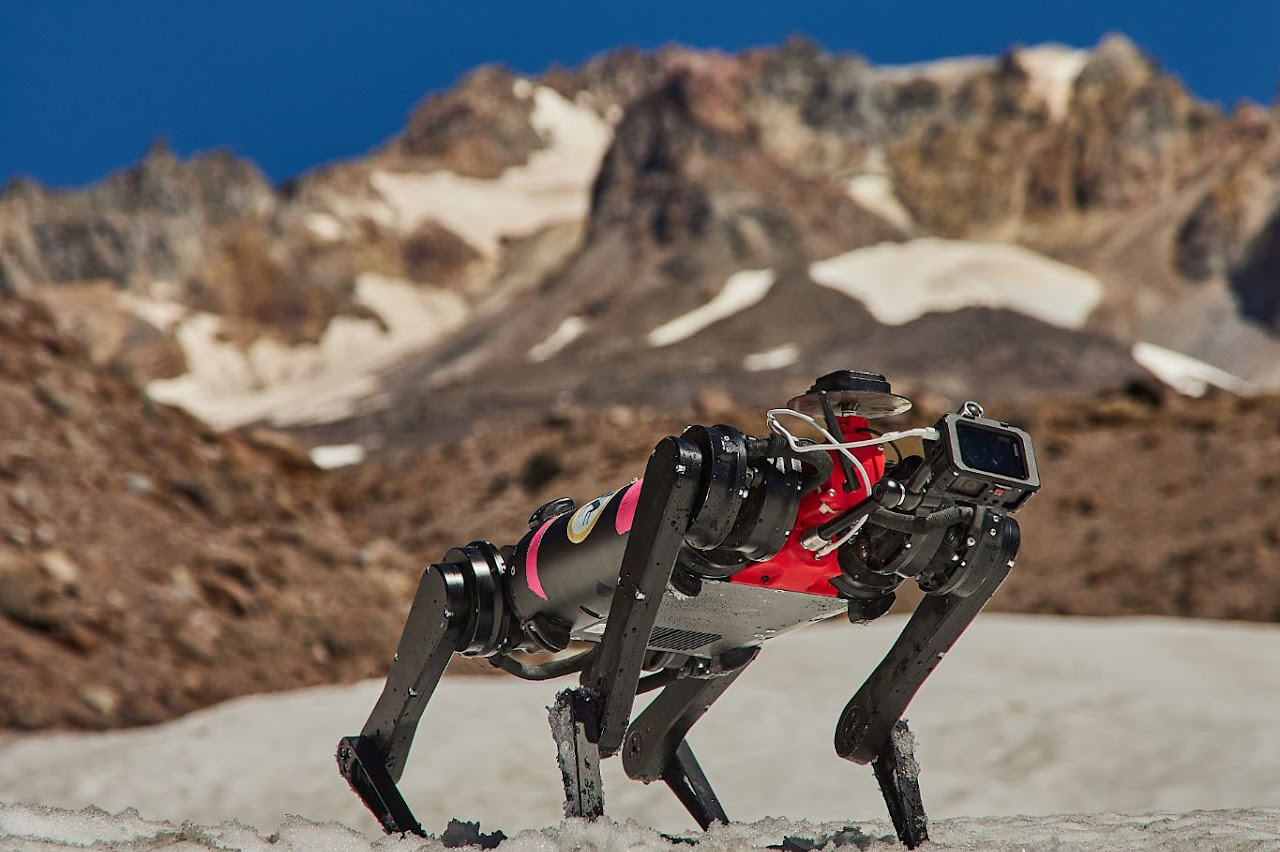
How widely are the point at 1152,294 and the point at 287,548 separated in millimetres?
65253

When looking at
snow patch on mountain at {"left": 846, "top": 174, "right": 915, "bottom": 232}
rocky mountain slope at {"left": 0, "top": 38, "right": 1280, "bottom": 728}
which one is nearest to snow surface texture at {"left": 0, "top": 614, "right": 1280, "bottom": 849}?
rocky mountain slope at {"left": 0, "top": 38, "right": 1280, "bottom": 728}

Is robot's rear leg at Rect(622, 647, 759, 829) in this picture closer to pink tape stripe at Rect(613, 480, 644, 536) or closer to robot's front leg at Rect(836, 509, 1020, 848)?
robot's front leg at Rect(836, 509, 1020, 848)

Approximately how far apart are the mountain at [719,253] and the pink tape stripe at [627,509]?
4044 cm

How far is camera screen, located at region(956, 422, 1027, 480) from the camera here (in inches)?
169

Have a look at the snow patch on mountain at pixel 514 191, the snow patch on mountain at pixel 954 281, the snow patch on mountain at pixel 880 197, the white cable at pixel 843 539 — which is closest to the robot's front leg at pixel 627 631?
the white cable at pixel 843 539

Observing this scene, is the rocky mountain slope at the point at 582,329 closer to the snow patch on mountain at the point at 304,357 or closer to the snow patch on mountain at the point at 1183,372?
the snow patch on mountain at the point at 304,357

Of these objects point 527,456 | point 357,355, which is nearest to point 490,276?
point 357,355

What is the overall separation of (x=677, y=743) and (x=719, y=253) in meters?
67.5

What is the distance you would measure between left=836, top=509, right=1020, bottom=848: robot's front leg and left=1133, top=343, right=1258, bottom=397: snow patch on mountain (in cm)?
4933

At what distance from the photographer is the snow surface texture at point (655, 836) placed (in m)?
4.49

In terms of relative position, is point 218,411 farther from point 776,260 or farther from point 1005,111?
point 1005,111

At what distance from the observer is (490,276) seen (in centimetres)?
9788

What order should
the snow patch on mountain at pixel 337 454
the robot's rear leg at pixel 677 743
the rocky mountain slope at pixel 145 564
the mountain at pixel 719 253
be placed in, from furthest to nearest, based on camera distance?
the mountain at pixel 719 253 < the snow patch on mountain at pixel 337 454 < the rocky mountain slope at pixel 145 564 < the robot's rear leg at pixel 677 743

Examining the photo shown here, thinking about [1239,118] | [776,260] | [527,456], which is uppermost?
[1239,118]
